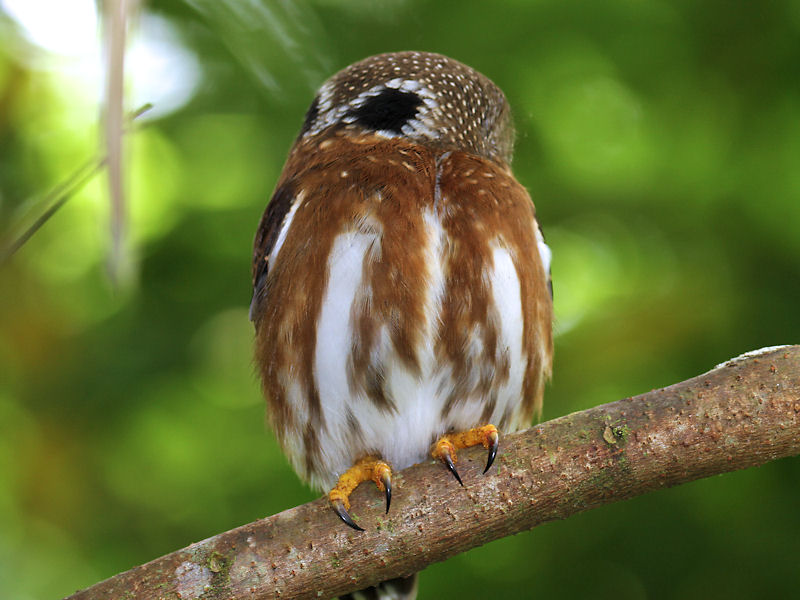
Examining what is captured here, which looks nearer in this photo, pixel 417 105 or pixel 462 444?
pixel 462 444

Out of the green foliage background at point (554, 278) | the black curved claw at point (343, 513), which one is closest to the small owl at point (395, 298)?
the black curved claw at point (343, 513)

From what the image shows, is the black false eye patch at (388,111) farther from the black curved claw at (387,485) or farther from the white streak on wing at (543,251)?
the black curved claw at (387,485)

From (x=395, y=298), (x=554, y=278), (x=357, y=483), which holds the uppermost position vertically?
(x=395, y=298)

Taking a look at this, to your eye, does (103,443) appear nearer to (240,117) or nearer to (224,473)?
(224,473)

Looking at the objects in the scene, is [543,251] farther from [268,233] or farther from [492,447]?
[268,233]

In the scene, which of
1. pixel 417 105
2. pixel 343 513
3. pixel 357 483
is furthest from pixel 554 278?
pixel 343 513

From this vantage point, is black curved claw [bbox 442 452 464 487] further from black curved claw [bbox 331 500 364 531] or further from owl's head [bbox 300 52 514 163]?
owl's head [bbox 300 52 514 163]

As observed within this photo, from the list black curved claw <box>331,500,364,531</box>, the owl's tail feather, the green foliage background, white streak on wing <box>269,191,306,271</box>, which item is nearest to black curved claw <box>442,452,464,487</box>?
black curved claw <box>331,500,364,531</box>
